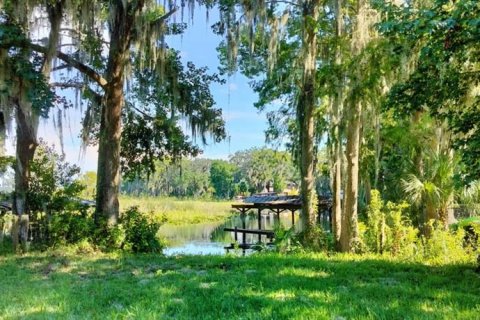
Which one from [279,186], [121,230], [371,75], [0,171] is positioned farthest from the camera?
[279,186]

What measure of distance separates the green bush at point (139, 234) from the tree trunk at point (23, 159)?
6.13 feet

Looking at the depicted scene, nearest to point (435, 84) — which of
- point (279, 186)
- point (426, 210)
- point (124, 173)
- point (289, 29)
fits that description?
point (289, 29)

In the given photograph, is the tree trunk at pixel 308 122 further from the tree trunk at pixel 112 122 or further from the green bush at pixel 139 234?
the tree trunk at pixel 112 122

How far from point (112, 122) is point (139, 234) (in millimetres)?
2347

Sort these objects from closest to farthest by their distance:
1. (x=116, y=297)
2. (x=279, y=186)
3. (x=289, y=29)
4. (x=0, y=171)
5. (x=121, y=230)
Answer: (x=116, y=297) → (x=121, y=230) → (x=289, y=29) → (x=0, y=171) → (x=279, y=186)

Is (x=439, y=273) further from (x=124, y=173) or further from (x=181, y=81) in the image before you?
(x=124, y=173)

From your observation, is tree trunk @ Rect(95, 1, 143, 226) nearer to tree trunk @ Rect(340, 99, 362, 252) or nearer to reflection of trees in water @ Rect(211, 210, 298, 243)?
tree trunk @ Rect(340, 99, 362, 252)

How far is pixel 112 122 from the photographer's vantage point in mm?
9164

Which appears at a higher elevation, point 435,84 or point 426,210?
point 435,84

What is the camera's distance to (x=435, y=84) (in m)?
4.87

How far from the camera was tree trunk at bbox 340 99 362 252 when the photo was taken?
27.6 ft

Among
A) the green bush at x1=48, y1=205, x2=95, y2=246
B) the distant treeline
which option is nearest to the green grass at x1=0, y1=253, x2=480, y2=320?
the green bush at x1=48, y1=205, x2=95, y2=246

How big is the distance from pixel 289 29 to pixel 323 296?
710 centimetres

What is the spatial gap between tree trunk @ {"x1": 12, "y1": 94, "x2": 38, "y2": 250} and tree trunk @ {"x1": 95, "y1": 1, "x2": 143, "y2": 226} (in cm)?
136
